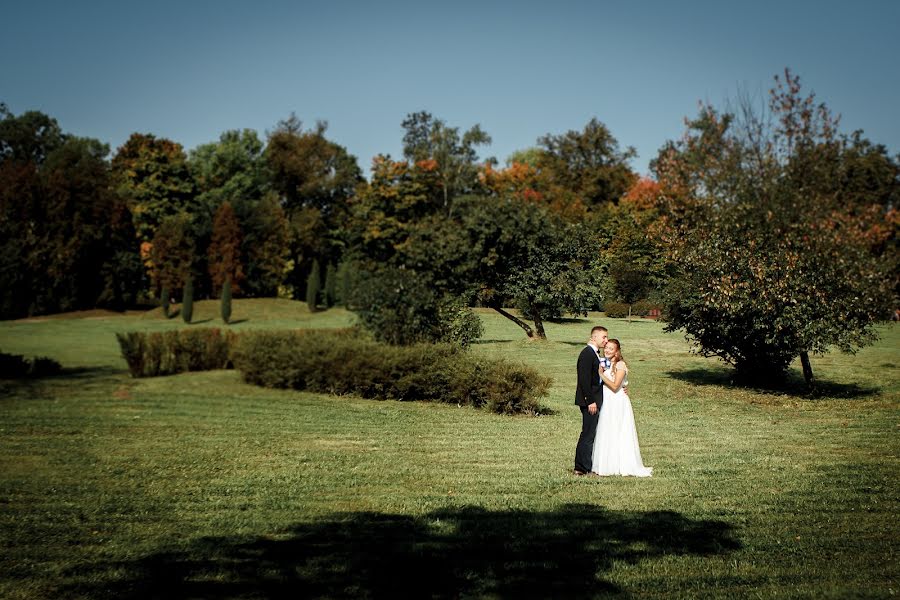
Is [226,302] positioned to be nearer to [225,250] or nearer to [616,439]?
[225,250]

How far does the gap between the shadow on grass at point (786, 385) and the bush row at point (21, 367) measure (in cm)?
1949

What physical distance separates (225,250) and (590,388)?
58131 millimetres

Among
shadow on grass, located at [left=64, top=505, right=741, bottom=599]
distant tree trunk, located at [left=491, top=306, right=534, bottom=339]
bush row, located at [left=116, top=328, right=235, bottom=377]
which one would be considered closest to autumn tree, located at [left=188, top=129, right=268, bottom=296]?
distant tree trunk, located at [left=491, top=306, right=534, bottom=339]

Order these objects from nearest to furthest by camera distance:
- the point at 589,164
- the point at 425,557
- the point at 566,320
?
the point at 425,557
the point at 566,320
the point at 589,164

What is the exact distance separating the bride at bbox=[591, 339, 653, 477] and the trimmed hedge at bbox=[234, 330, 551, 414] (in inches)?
239

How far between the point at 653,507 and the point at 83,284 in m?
60.7

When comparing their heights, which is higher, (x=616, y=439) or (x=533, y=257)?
(x=533, y=257)

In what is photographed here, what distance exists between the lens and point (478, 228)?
29.7 meters

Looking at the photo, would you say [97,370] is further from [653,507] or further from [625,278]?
[653,507]

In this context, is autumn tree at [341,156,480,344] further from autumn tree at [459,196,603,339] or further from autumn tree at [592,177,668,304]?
autumn tree at [592,177,668,304]

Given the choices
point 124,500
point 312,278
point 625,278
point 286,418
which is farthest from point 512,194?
point 312,278

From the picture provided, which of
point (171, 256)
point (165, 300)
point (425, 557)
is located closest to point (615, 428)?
point (425, 557)

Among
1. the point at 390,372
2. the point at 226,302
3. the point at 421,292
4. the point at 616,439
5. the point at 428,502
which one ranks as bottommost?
the point at 428,502

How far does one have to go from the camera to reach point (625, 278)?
25.5m
